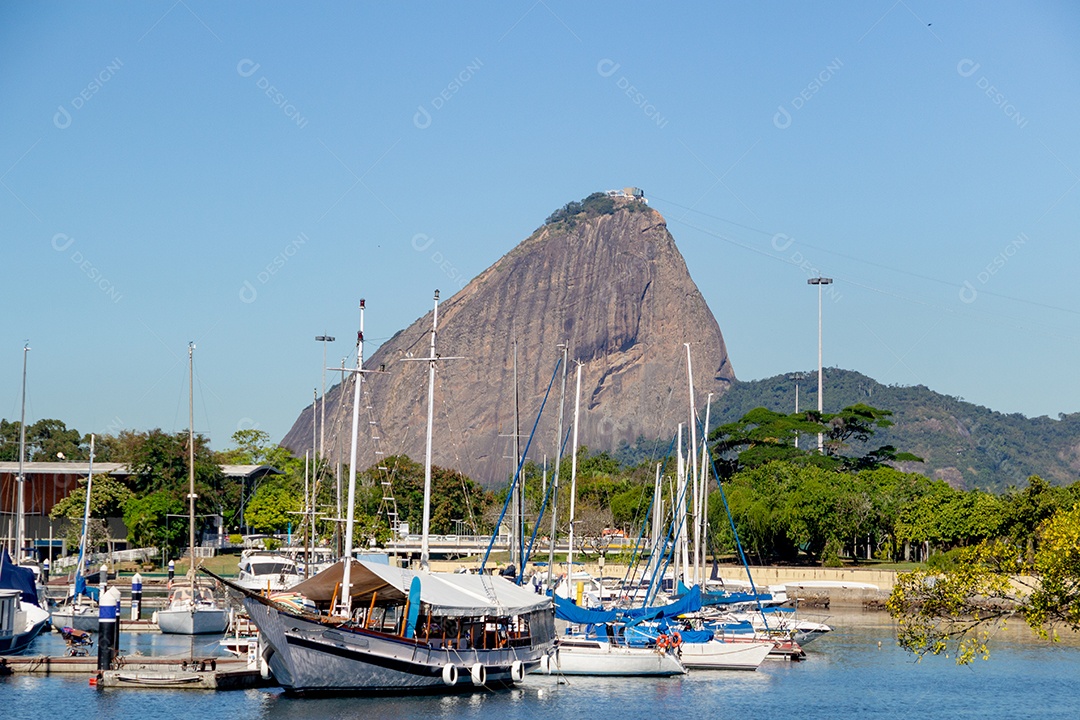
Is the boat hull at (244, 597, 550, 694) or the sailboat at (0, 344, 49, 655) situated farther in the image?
the sailboat at (0, 344, 49, 655)

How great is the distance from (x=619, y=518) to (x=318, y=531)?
1296 inches

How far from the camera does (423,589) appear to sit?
4006 centimetres

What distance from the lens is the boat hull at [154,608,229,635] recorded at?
56.7 m

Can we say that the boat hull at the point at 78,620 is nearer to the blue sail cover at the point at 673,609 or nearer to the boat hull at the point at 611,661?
the boat hull at the point at 611,661

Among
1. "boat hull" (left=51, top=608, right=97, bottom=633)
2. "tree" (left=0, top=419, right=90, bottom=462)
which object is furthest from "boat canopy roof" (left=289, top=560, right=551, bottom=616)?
"tree" (left=0, top=419, right=90, bottom=462)

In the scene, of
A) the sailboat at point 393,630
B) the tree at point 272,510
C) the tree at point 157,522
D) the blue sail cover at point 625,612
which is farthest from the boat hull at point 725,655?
the tree at point 272,510

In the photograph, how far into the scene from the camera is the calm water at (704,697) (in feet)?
124

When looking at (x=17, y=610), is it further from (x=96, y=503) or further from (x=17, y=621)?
(x=96, y=503)

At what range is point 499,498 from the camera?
455ft

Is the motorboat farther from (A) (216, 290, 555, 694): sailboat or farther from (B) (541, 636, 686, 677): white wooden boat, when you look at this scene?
(A) (216, 290, 555, 694): sailboat

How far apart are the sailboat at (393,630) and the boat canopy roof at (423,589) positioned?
0.10 ft

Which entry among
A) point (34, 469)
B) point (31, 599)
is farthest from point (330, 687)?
point (34, 469)

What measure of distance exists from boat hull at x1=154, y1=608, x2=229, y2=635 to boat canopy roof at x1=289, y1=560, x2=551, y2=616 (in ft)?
51.1

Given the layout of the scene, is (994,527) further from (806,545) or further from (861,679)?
(861,679)
